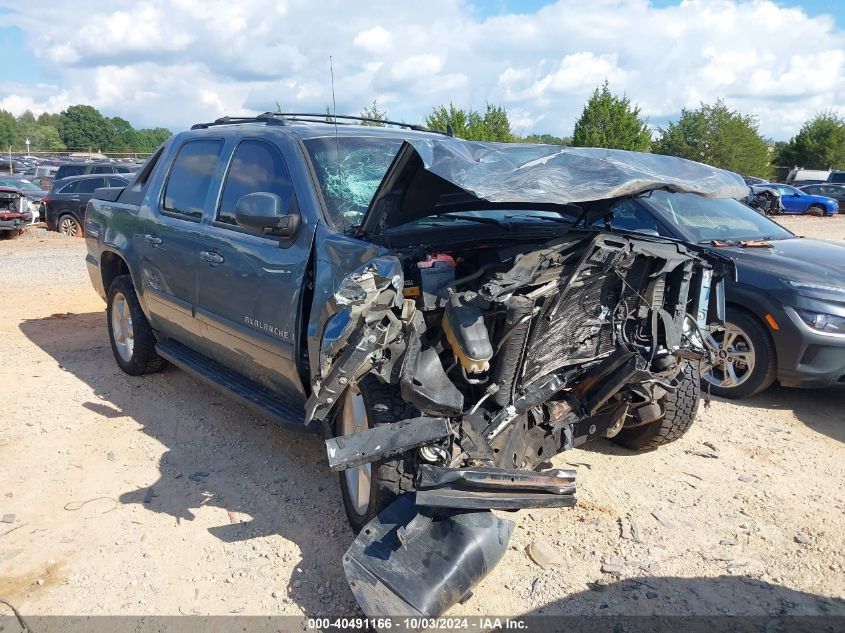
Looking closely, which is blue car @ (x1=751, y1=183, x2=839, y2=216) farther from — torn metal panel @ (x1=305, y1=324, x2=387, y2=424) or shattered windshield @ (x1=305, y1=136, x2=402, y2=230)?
torn metal panel @ (x1=305, y1=324, x2=387, y2=424)

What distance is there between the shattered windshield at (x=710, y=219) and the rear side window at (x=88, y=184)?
1524 centimetres

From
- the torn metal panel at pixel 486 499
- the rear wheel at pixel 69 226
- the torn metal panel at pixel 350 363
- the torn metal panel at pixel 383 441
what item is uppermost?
the torn metal panel at pixel 350 363

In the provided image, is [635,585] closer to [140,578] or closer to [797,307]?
[140,578]

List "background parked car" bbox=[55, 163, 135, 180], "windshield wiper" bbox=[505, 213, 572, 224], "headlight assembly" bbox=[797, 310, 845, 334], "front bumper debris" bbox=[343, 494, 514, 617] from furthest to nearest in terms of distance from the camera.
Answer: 1. "background parked car" bbox=[55, 163, 135, 180]
2. "headlight assembly" bbox=[797, 310, 845, 334]
3. "windshield wiper" bbox=[505, 213, 572, 224]
4. "front bumper debris" bbox=[343, 494, 514, 617]

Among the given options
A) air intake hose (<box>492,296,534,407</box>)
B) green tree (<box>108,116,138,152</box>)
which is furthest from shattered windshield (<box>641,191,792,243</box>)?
green tree (<box>108,116,138,152</box>)

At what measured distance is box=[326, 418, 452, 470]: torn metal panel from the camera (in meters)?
2.62

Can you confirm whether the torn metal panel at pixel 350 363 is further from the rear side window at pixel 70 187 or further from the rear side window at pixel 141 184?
the rear side window at pixel 70 187

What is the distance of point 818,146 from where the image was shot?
49.2m

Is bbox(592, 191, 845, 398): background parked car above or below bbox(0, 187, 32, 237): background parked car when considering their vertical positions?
above

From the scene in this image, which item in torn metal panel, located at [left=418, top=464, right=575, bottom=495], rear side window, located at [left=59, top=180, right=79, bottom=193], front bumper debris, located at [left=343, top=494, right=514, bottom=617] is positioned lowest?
front bumper debris, located at [left=343, top=494, right=514, bottom=617]

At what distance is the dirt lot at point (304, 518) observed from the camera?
2926mm

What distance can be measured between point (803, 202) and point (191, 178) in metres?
27.4

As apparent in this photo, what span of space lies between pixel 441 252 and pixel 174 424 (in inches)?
103

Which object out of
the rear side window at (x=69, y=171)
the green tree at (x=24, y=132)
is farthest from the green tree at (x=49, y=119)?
the rear side window at (x=69, y=171)
